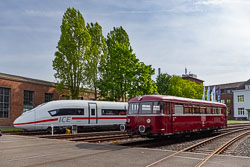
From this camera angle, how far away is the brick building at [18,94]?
1264 inches

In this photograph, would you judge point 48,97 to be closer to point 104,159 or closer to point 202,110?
point 202,110

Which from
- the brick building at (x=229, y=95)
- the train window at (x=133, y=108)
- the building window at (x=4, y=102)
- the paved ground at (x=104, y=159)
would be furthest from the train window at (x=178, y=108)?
the brick building at (x=229, y=95)

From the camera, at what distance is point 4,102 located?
106ft

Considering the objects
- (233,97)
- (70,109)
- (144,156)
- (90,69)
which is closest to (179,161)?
(144,156)

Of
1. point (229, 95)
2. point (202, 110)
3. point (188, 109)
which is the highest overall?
point (229, 95)

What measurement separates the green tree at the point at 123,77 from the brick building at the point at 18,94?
5.83m

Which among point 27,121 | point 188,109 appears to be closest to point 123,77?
point 27,121

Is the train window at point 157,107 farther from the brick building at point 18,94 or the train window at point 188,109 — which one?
the brick building at point 18,94

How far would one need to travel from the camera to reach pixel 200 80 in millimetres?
98375

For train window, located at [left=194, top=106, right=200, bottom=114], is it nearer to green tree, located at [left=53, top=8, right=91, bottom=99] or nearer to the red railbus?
the red railbus

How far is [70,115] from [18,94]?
39.3 ft

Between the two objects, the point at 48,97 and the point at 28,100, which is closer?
the point at 28,100

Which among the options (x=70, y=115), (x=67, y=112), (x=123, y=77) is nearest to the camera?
(x=67, y=112)

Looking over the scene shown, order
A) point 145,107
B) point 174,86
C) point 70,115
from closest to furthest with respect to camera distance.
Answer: point 145,107, point 70,115, point 174,86
